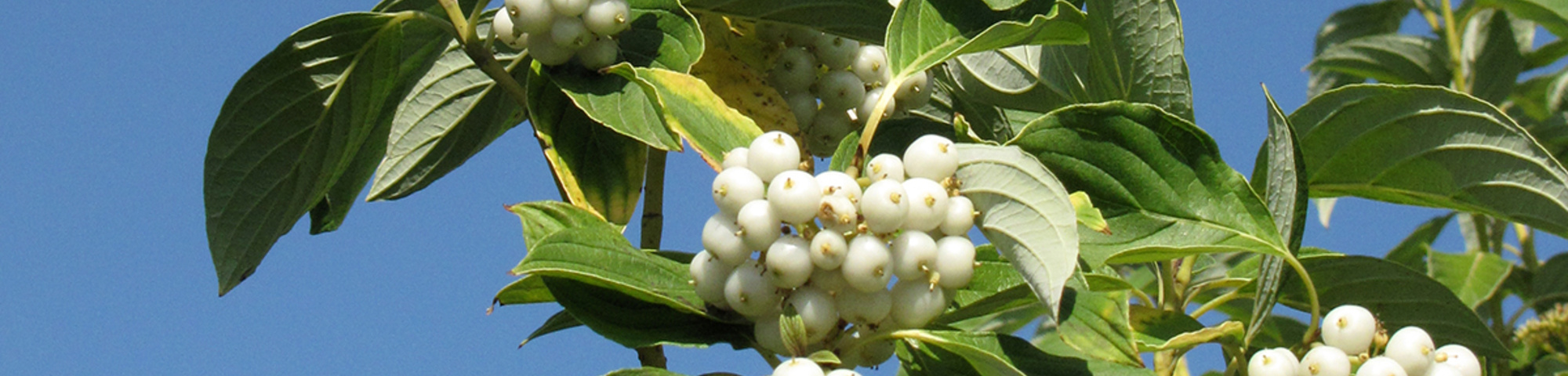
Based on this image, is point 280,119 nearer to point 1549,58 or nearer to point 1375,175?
point 1375,175

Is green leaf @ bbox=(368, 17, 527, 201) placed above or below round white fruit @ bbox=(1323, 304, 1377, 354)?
above

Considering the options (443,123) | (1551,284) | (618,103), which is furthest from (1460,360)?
(1551,284)

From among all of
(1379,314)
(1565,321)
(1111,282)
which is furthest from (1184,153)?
(1565,321)

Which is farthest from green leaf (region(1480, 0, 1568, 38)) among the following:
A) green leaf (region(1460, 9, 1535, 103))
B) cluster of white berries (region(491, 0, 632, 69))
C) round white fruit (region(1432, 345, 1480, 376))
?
cluster of white berries (region(491, 0, 632, 69))

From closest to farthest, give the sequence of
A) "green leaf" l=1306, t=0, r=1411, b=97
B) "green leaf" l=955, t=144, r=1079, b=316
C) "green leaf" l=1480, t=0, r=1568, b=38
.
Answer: "green leaf" l=955, t=144, r=1079, b=316
"green leaf" l=1480, t=0, r=1568, b=38
"green leaf" l=1306, t=0, r=1411, b=97

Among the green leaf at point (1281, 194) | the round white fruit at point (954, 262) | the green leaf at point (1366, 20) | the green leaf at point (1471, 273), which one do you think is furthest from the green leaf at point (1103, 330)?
the green leaf at point (1366, 20)

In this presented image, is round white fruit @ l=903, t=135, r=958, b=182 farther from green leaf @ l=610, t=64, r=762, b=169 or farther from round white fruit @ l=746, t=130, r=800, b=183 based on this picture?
green leaf @ l=610, t=64, r=762, b=169
